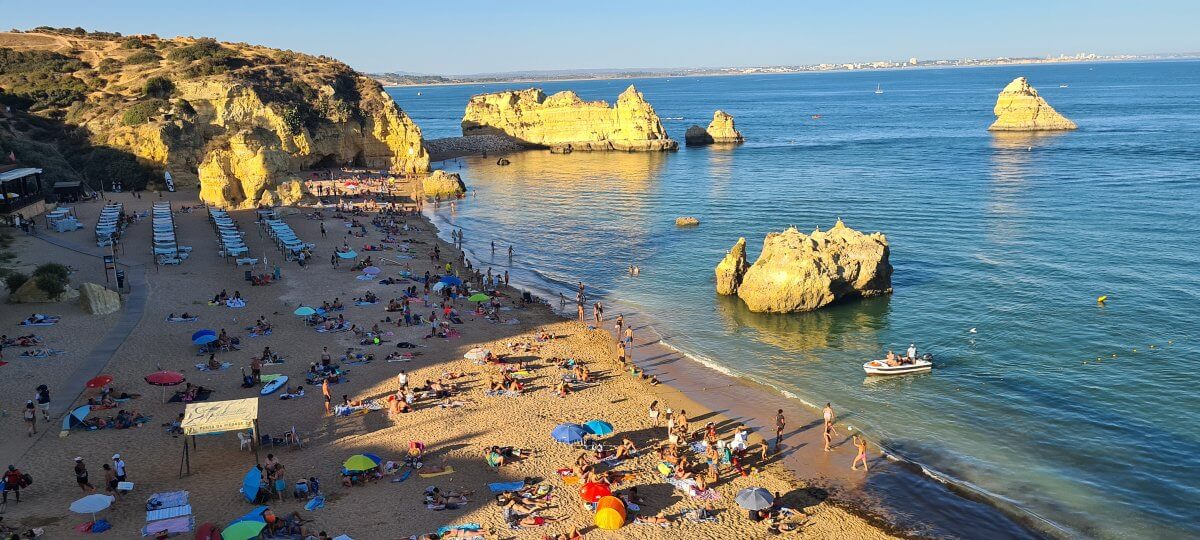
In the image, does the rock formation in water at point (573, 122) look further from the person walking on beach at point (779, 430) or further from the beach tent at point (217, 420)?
the beach tent at point (217, 420)

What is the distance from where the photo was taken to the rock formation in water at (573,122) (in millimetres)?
103188

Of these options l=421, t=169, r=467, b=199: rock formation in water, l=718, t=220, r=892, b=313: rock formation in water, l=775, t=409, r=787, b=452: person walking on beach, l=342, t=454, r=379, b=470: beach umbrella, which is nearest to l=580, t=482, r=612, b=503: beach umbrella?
l=342, t=454, r=379, b=470: beach umbrella

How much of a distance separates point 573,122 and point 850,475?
91.5 m

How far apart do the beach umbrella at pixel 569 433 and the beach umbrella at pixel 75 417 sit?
1297 centimetres

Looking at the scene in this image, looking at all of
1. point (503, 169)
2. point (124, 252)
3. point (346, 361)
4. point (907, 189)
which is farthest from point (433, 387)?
point (503, 169)

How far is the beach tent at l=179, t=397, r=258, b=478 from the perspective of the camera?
18547 millimetres

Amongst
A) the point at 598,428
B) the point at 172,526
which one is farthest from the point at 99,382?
the point at 598,428

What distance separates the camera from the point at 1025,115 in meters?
102

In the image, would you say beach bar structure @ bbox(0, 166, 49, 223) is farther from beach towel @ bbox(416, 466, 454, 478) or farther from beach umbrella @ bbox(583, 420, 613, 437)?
beach umbrella @ bbox(583, 420, 613, 437)

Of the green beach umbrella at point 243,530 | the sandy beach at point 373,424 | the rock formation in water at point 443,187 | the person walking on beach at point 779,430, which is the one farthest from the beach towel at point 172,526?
the rock formation in water at point 443,187

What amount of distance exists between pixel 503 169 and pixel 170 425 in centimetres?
6993

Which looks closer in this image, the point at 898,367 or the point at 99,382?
the point at 99,382

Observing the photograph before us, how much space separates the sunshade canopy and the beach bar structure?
35337 mm

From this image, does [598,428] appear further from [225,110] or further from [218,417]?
[225,110]
